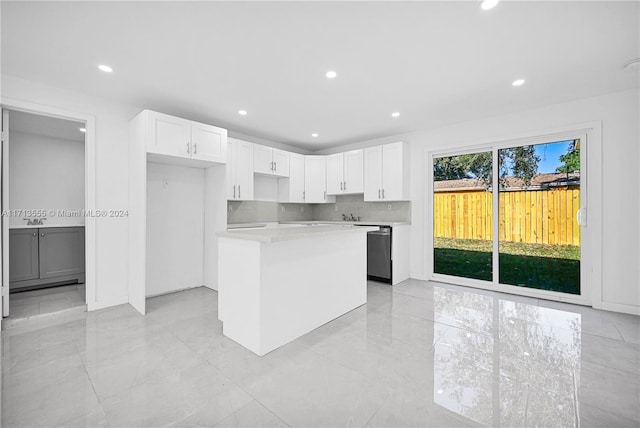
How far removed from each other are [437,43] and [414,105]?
134 centimetres

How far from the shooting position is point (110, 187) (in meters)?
3.28

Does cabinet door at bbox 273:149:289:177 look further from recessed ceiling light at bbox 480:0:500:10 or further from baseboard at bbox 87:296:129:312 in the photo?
recessed ceiling light at bbox 480:0:500:10

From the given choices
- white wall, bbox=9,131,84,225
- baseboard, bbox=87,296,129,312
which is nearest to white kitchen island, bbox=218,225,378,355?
baseboard, bbox=87,296,129,312

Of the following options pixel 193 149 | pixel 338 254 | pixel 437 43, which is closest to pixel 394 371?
pixel 338 254

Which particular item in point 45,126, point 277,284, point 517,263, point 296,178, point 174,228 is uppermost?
point 45,126

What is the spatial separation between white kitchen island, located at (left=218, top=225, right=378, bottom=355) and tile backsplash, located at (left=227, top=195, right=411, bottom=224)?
87.8 inches

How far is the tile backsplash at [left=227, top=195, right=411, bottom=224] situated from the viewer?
4.77m

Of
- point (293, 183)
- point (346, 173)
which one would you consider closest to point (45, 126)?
point (293, 183)

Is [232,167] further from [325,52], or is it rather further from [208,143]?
[325,52]

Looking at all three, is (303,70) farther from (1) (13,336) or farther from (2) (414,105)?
(1) (13,336)

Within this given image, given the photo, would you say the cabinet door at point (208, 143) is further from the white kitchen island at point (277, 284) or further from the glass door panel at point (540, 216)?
the glass door panel at point (540, 216)

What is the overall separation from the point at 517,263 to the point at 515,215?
0.69m

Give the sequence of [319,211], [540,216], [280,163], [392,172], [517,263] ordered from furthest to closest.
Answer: [319,211] → [280,163] → [392,172] → [517,263] → [540,216]

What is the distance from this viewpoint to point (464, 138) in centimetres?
418
